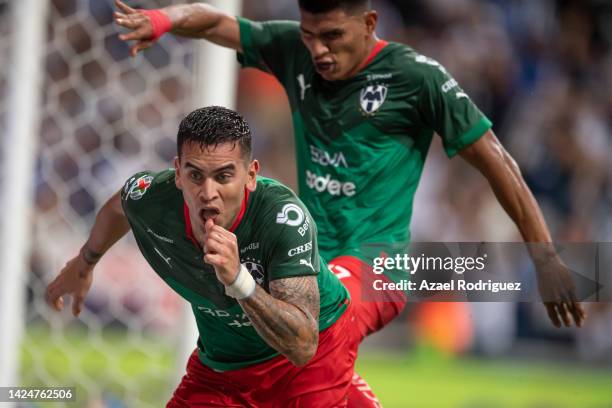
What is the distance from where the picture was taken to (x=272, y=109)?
10648 mm

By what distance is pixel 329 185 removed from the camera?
433 cm

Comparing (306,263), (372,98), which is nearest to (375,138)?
(372,98)

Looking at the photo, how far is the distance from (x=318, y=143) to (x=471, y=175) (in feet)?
19.7

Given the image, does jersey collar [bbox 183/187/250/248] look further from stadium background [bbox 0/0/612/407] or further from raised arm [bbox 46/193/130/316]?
stadium background [bbox 0/0/612/407]

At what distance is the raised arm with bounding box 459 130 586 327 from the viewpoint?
404cm

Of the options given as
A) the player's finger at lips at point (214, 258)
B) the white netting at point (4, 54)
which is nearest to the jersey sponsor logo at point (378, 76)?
the player's finger at lips at point (214, 258)

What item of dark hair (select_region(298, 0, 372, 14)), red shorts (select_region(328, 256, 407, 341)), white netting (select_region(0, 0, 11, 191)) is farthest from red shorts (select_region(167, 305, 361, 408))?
white netting (select_region(0, 0, 11, 191))

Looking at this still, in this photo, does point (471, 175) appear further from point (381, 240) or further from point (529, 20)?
point (381, 240)

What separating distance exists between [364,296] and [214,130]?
1218mm

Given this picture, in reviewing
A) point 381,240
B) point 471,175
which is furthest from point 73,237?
point 381,240

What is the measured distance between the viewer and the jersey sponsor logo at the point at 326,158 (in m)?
4.33

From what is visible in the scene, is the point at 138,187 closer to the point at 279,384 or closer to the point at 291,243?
the point at 291,243

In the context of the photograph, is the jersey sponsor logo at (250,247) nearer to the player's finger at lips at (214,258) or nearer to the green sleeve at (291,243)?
the green sleeve at (291,243)

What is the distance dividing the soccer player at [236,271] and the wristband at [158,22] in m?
0.79
